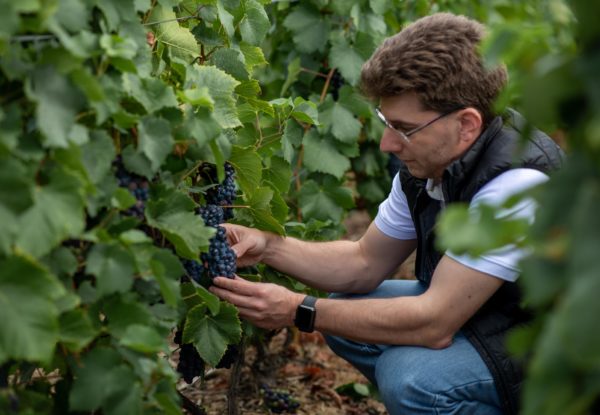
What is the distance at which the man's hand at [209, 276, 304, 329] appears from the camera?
2441 millimetres

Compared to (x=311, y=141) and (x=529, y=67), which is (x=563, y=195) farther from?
(x=311, y=141)

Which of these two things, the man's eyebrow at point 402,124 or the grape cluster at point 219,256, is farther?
the man's eyebrow at point 402,124

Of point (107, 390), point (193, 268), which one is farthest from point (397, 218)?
point (107, 390)

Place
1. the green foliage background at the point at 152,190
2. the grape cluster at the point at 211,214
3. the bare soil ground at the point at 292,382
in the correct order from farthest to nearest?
the bare soil ground at the point at 292,382 → the grape cluster at the point at 211,214 → the green foliage background at the point at 152,190

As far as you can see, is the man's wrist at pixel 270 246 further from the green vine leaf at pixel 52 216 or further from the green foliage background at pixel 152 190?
the green vine leaf at pixel 52 216

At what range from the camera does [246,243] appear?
2635mm

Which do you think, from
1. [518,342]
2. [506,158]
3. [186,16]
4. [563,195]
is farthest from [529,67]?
[186,16]

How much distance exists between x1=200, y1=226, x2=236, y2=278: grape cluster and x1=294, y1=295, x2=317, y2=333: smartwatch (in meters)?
0.30

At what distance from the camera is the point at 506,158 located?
246cm

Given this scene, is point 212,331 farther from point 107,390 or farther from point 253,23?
point 253,23

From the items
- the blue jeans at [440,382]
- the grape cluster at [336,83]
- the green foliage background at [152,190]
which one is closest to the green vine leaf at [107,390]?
the green foliage background at [152,190]

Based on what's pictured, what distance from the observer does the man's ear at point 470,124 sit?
257cm

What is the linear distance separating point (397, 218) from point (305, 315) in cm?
57

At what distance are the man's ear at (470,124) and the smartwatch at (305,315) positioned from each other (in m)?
0.65
